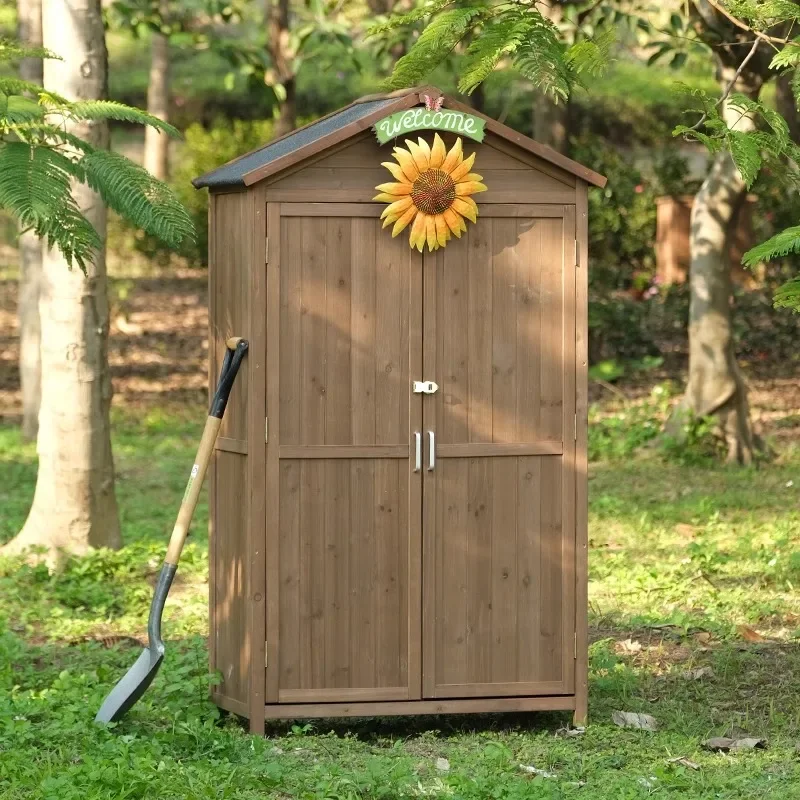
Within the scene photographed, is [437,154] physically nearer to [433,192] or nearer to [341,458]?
[433,192]

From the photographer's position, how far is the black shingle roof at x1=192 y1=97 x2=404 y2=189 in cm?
527

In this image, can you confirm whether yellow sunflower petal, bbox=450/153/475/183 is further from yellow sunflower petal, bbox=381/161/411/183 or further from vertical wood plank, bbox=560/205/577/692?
vertical wood plank, bbox=560/205/577/692

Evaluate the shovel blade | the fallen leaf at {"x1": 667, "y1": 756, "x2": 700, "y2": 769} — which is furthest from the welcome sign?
the fallen leaf at {"x1": 667, "y1": 756, "x2": 700, "y2": 769}

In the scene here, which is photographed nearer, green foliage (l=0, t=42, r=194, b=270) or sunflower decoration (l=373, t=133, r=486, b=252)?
green foliage (l=0, t=42, r=194, b=270)

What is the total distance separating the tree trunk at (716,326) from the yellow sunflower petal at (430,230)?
666 centimetres

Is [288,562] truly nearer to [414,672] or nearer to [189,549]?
[414,672]

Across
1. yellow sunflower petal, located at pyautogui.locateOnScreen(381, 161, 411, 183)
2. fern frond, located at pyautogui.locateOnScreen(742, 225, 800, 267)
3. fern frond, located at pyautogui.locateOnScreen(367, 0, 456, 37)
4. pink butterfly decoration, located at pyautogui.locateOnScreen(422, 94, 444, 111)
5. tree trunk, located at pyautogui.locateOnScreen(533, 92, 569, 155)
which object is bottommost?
fern frond, located at pyautogui.locateOnScreen(742, 225, 800, 267)

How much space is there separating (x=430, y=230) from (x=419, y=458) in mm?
911

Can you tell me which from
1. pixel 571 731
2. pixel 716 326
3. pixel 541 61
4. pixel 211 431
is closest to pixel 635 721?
pixel 571 731

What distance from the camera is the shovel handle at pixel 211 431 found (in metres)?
5.29

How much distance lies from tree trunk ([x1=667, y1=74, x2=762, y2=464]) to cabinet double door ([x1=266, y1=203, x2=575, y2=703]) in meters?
6.33

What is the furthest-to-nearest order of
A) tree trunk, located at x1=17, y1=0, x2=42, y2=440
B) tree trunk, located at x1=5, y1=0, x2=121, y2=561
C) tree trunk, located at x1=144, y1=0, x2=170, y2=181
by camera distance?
tree trunk, located at x1=144, y1=0, x2=170, y2=181 → tree trunk, located at x1=17, y1=0, x2=42, y2=440 → tree trunk, located at x1=5, y1=0, x2=121, y2=561

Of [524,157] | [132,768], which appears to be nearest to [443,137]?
[524,157]

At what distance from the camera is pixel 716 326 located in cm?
1155
